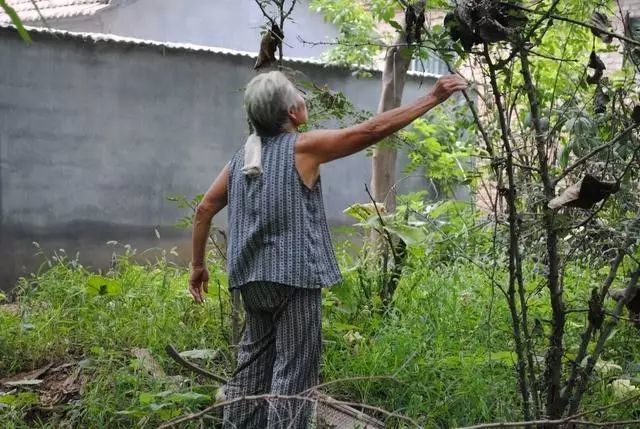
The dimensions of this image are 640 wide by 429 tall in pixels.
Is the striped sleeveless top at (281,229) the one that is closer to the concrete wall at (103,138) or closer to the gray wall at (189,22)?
the concrete wall at (103,138)

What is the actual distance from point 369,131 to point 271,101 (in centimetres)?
45

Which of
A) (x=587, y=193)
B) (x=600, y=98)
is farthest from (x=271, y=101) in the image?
(x=587, y=193)

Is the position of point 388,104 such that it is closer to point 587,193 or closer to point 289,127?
point 289,127

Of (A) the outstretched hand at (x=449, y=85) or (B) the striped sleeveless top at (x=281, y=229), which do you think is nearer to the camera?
(A) the outstretched hand at (x=449, y=85)

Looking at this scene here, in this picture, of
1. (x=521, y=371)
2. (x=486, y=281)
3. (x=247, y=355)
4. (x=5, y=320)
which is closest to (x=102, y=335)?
(x=5, y=320)

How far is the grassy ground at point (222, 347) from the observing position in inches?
156

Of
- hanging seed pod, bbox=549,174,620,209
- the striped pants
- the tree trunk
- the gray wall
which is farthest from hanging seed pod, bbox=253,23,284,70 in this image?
the gray wall

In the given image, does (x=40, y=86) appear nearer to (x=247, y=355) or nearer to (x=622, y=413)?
(x=247, y=355)

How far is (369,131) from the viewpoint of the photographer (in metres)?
3.21

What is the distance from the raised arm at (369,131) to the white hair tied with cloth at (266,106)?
0.14m

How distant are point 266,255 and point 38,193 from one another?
428 centimetres

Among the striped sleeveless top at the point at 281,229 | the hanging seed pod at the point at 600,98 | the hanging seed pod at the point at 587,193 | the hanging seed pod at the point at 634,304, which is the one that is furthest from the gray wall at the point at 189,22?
the hanging seed pod at the point at 587,193

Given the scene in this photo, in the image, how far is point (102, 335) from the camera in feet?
16.5

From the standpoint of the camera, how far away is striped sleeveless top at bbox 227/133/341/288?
335 centimetres
